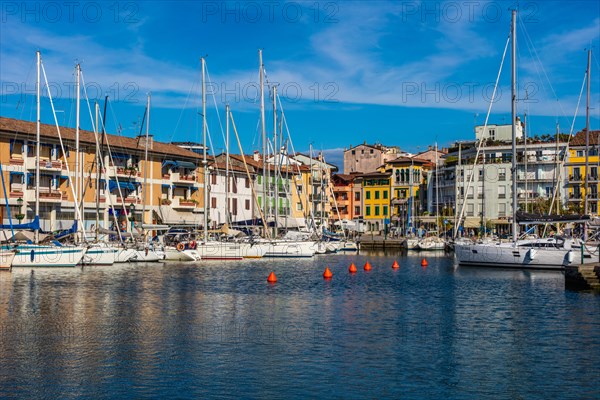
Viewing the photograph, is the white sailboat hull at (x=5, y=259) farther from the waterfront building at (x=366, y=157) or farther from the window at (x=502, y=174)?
the waterfront building at (x=366, y=157)

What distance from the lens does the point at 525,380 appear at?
789 inches

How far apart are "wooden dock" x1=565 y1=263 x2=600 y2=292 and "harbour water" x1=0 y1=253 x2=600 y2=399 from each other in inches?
38.1

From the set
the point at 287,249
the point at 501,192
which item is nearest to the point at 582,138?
the point at 501,192

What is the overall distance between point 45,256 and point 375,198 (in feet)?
299

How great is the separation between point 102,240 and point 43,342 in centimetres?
3503

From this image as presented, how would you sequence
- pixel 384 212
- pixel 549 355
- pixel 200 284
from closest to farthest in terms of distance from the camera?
pixel 549 355, pixel 200 284, pixel 384 212

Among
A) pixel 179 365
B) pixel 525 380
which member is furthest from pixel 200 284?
pixel 525 380

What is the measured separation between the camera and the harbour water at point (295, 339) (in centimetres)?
1938

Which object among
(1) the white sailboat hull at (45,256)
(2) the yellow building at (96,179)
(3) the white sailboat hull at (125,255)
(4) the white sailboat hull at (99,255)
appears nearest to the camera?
(1) the white sailboat hull at (45,256)

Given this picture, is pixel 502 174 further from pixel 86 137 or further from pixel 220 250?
pixel 86 137

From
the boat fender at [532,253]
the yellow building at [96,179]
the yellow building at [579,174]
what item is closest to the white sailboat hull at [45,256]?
the yellow building at [96,179]

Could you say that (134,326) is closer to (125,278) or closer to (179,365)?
(179,365)

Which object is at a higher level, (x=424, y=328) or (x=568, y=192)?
(x=568, y=192)

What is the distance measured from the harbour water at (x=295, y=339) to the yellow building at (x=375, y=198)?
91.2 meters
